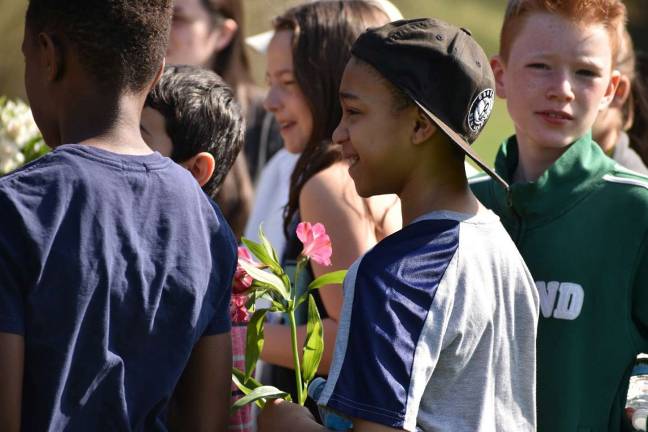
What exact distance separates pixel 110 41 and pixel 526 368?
3.69ft

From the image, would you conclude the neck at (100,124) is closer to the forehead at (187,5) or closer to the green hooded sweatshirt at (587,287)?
the green hooded sweatshirt at (587,287)

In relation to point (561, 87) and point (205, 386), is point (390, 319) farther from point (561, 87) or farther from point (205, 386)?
point (561, 87)

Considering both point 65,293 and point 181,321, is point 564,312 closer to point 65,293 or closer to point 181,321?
point 181,321

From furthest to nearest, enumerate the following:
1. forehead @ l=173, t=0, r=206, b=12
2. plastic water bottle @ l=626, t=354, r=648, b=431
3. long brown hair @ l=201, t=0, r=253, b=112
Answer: long brown hair @ l=201, t=0, r=253, b=112 → forehead @ l=173, t=0, r=206, b=12 → plastic water bottle @ l=626, t=354, r=648, b=431

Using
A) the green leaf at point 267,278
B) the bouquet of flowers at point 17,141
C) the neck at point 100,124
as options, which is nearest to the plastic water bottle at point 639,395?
the green leaf at point 267,278

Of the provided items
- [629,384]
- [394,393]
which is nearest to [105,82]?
[394,393]

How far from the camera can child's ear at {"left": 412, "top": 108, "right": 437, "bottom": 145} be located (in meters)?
2.36

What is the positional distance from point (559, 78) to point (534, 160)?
25cm

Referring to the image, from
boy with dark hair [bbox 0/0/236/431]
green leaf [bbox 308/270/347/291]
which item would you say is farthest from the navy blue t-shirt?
green leaf [bbox 308/270/347/291]

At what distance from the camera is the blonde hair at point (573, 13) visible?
309cm

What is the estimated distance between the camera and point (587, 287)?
284cm

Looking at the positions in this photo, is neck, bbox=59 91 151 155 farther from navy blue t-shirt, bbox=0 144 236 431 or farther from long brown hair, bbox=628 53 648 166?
long brown hair, bbox=628 53 648 166

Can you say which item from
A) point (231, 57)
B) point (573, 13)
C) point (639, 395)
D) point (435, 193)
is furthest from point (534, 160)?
point (231, 57)

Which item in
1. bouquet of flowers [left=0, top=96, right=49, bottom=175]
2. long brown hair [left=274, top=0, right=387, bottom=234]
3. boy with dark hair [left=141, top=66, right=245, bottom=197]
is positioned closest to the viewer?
boy with dark hair [left=141, top=66, right=245, bottom=197]
